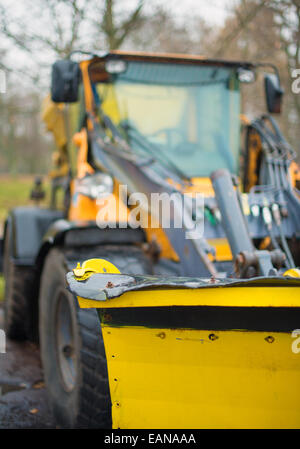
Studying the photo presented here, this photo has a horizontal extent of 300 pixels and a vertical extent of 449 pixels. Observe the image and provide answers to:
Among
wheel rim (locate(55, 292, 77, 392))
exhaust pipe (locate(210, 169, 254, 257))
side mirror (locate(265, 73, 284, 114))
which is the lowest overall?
wheel rim (locate(55, 292, 77, 392))

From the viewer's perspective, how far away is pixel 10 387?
3.90m

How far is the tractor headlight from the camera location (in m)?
3.81

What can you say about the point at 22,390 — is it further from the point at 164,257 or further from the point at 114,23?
the point at 114,23

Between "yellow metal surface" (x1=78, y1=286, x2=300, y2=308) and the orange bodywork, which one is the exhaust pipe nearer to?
the orange bodywork

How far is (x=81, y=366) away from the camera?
280 cm

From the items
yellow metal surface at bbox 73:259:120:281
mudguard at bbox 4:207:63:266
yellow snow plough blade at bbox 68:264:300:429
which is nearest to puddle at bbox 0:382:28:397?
mudguard at bbox 4:207:63:266

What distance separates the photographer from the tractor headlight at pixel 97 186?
3814 millimetres

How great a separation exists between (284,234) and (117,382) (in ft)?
5.77

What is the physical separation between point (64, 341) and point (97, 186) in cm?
114

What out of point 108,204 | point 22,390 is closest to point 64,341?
point 22,390

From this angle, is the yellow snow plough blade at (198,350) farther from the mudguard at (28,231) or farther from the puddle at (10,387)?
the mudguard at (28,231)

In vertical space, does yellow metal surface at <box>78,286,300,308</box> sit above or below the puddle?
above
